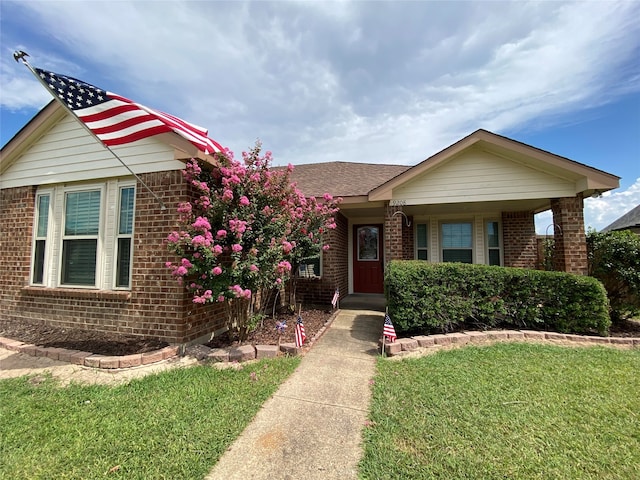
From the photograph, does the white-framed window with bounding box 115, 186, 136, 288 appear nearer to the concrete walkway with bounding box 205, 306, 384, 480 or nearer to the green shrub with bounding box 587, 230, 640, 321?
the concrete walkway with bounding box 205, 306, 384, 480

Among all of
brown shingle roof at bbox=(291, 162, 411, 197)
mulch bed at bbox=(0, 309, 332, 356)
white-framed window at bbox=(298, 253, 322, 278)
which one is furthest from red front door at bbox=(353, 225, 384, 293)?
mulch bed at bbox=(0, 309, 332, 356)

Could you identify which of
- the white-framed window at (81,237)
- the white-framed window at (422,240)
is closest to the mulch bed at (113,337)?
the white-framed window at (81,237)

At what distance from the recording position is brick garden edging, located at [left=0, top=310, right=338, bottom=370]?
4004mm

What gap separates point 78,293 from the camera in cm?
513

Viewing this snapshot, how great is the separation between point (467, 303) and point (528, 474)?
3373mm

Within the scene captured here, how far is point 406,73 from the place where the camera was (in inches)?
281

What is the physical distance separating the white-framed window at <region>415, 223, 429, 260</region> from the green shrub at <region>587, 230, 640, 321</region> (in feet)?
13.1

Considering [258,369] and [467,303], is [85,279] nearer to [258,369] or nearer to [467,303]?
[258,369]

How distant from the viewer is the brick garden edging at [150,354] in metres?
4.00

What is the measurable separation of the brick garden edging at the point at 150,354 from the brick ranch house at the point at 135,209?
1.21 feet

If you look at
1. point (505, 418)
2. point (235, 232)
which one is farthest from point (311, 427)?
point (235, 232)

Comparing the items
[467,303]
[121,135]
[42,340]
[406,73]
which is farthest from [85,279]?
[406,73]

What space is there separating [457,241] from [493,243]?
3.61 feet

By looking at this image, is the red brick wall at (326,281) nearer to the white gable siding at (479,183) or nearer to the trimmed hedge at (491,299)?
the white gable siding at (479,183)
